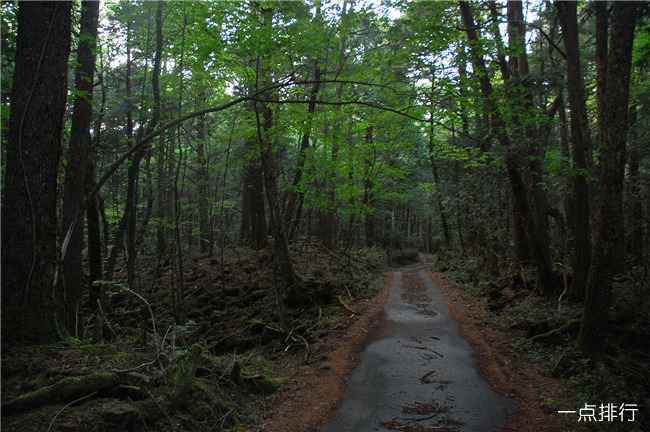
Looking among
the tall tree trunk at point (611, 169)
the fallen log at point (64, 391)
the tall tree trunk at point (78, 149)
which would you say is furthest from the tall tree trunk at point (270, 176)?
the tall tree trunk at point (611, 169)

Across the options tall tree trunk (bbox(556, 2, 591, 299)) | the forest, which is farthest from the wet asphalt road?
tall tree trunk (bbox(556, 2, 591, 299))

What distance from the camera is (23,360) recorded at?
512cm

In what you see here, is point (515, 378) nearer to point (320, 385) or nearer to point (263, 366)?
point (320, 385)

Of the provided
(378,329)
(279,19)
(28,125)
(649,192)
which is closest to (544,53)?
(649,192)

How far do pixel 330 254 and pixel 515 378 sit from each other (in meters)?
11.5

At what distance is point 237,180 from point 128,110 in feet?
47.5

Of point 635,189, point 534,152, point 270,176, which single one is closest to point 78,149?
point 270,176

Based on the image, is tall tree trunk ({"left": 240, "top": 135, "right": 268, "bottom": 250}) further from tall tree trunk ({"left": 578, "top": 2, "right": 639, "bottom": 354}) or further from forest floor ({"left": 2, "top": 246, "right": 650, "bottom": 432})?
tall tree trunk ({"left": 578, "top": 2, "right": 639, "bottom": 354})

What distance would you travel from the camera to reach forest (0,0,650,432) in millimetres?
5297

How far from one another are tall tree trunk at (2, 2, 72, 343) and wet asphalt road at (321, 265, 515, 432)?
4.32m

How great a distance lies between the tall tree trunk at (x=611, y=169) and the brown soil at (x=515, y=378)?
127 cm

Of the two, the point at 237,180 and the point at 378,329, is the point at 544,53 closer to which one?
the point at 378,329

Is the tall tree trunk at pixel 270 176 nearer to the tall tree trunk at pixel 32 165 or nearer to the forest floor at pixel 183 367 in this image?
the forest floor at pixel 183 367

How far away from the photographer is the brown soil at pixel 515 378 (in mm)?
6211
